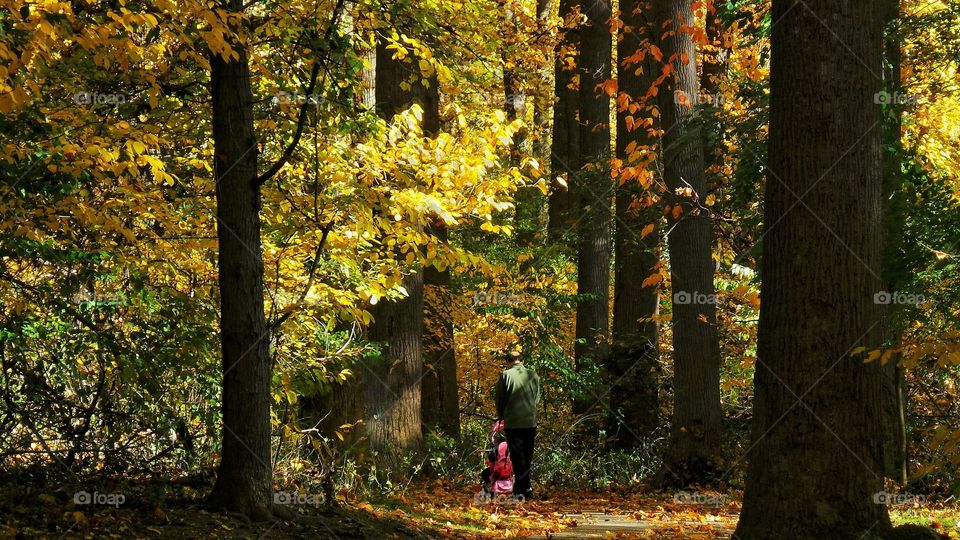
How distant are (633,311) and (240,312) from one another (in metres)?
11.7

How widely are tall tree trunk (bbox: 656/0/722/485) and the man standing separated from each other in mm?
2482

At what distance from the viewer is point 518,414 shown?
1291cm

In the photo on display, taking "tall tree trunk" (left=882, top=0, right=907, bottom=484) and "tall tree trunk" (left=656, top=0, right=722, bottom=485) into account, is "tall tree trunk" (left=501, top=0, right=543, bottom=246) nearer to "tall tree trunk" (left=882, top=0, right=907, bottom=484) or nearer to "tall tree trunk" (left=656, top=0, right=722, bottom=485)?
"tall tree trunk" (left=656, top=0, right=722, bottom=485)

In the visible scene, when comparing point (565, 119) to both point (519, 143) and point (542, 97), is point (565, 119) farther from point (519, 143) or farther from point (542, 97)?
point (542, 97)

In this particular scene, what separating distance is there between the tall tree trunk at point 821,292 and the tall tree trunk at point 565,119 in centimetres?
1323

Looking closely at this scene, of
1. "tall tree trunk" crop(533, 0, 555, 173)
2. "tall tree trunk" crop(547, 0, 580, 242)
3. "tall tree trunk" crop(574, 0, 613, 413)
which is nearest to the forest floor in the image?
"tall tree trunk" crop(574, 0, 613, 413)

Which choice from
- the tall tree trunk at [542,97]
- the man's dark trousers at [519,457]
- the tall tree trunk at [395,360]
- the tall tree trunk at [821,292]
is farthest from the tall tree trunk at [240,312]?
the tall tree trunk at [542,97]

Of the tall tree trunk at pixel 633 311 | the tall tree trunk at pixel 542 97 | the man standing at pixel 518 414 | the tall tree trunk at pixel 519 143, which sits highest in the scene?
the tall tree trunk at pixel 542 97

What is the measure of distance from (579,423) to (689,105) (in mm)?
6497

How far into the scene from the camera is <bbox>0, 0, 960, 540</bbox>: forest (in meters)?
6.38

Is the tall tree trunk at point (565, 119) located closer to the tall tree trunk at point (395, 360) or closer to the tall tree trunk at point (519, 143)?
the tall tree trunk at point (519, 143)

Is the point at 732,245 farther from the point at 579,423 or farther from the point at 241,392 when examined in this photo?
the point at 241,392

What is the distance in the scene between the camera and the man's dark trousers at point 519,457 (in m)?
12.8

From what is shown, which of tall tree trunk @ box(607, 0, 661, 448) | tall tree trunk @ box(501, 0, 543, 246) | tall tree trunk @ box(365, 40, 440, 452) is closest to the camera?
tall tree trunk @ box(365, 40, 440, 452)
